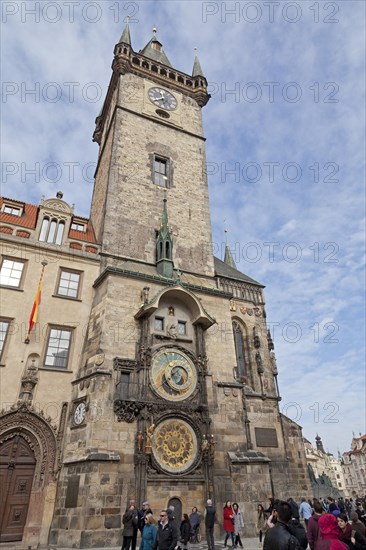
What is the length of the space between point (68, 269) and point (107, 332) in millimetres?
4021

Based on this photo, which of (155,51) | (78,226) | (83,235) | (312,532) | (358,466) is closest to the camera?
(312,532)

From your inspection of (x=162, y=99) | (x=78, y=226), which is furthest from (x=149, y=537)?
(x=162, y=99)

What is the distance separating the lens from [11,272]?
15797 millimetres

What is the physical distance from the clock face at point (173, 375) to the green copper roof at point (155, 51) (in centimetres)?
2434

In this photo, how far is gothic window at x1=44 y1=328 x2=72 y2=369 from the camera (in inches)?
587

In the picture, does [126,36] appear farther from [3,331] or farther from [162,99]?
[3,331]

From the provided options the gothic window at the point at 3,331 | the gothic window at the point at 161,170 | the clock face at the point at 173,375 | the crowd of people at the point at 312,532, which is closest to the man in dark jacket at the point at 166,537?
the crowd of people at the point at 312,532

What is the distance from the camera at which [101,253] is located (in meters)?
17.9

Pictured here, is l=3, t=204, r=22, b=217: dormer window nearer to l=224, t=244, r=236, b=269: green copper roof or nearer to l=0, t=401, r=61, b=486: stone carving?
l=0, t=401, r=61, b=486: stone carving

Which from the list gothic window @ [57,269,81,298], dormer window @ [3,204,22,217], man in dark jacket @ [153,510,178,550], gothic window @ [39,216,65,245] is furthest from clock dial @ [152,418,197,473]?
dormer window @ [3,204,22,217]

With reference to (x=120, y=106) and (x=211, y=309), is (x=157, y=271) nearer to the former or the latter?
(x=211, y=309)

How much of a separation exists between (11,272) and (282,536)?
48.6ft

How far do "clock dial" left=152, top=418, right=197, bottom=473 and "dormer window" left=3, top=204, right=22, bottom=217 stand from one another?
12170 millimetres

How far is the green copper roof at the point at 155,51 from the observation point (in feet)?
97.9
